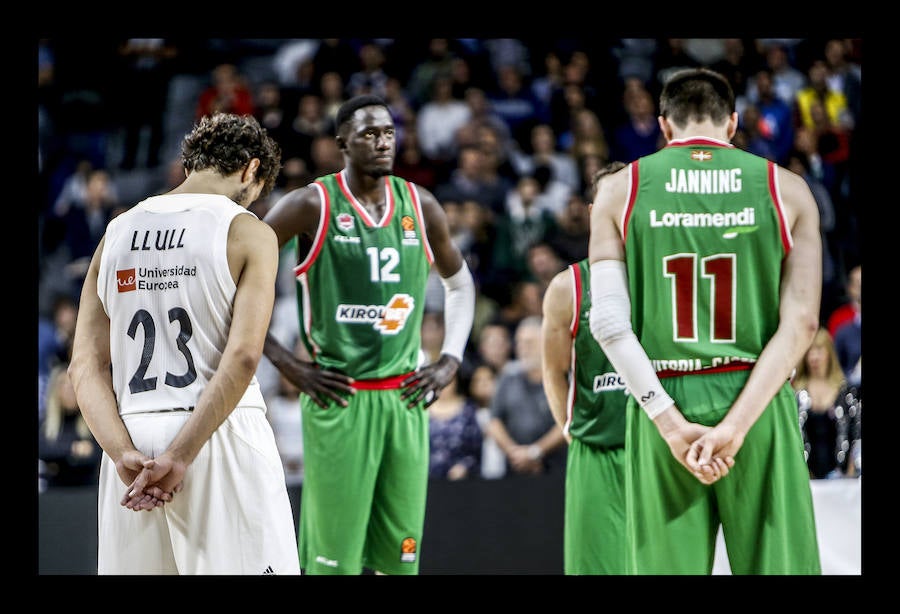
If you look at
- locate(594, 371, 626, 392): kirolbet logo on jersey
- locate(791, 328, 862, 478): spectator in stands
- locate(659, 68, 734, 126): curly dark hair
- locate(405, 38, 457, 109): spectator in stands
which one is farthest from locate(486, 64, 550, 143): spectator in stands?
locate(659, 68, 734, 126): curly dark hair

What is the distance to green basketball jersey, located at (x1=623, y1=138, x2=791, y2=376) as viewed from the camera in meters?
3.55

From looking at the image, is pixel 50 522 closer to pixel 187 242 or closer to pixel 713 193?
pixel 187 242

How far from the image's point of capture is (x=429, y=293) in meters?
8.43

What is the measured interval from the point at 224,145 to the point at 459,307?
1.90 m

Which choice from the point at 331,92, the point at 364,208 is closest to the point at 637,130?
the point at 331,92

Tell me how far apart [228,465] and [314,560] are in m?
1.51

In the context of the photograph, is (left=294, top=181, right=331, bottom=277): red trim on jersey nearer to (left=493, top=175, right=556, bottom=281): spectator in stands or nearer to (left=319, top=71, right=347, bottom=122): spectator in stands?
(left=493, top=175, right=556, bottom=281): spectator in stands

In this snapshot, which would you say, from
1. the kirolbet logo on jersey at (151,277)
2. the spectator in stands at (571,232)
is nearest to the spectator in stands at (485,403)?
the spectator in stands at (571,232)

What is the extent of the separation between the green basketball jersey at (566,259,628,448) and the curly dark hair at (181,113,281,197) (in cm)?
154

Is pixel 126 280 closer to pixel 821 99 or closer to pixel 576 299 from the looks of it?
pixel 576 299

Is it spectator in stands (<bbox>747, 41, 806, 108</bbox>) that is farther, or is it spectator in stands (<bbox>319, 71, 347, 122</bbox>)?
spectator in stands (<bbox>747, 41, 806, 108</bbox>)

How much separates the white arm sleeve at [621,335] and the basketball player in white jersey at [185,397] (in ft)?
3.49

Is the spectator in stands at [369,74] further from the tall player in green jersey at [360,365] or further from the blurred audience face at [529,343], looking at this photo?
the tall player in green jersey at [360,365]

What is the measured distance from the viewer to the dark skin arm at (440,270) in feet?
16.5
